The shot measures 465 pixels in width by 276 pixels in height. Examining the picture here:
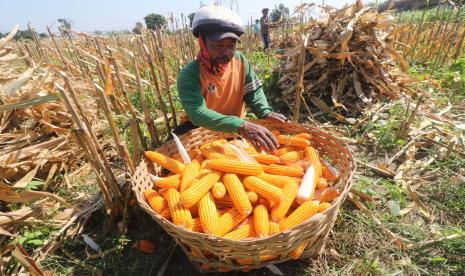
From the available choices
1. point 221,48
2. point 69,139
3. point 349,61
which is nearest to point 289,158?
point 221,48

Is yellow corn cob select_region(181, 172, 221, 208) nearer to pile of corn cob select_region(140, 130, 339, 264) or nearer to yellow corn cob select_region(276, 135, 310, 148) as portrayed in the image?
pile of corn cob select_region(140, 130, 339, 264)

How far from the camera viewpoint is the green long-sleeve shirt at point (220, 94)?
2561 mm

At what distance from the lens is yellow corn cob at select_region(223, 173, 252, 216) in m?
1.90

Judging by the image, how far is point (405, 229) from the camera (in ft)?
7.89

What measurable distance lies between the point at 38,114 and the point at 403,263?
12.7ft

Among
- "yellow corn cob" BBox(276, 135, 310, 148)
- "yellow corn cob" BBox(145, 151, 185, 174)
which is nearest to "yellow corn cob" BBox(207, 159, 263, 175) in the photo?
"yellow corn cob" BBox(145, 151, 185, 174)

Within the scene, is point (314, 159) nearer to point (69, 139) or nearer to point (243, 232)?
point (243, 232)

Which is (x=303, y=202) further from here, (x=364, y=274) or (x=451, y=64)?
(x=451, y=64)

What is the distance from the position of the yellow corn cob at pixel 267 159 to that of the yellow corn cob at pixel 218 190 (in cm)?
50

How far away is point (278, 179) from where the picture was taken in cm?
214

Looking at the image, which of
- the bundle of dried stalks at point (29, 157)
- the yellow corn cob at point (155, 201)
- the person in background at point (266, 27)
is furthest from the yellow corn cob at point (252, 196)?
the person in background at point (266, 27)

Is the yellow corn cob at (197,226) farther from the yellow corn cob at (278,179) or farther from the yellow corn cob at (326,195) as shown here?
the yellow corn cob at (326,195)

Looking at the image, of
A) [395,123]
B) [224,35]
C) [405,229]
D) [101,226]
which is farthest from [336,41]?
[101,226]

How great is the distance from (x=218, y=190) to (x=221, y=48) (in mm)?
1258
